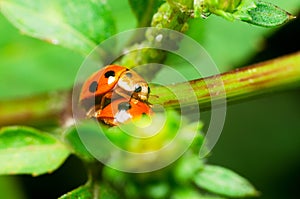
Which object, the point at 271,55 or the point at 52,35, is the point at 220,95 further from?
the point at 271,55

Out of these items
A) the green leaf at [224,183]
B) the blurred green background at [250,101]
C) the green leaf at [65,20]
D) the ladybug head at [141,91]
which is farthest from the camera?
the blurred green background at [250,101]

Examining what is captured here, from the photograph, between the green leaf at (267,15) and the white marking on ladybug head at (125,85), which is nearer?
the green leaf at (267,15)

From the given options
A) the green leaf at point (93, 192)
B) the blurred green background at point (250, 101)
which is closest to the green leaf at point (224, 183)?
the green leaf at point (93, 192)

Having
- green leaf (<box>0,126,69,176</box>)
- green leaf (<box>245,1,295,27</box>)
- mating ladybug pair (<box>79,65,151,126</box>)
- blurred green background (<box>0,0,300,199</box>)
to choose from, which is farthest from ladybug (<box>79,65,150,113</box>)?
blurred green background (<box>0,0,300,199</box>)

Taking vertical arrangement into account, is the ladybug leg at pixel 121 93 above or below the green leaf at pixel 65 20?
below

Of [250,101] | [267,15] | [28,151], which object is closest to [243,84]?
[267,15]

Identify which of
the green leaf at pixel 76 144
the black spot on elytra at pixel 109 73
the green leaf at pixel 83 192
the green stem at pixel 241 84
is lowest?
the green leaf at pixel 83 192

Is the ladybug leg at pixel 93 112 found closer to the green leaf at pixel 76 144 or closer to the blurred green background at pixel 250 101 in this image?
the green leaf at pixel 76 144
